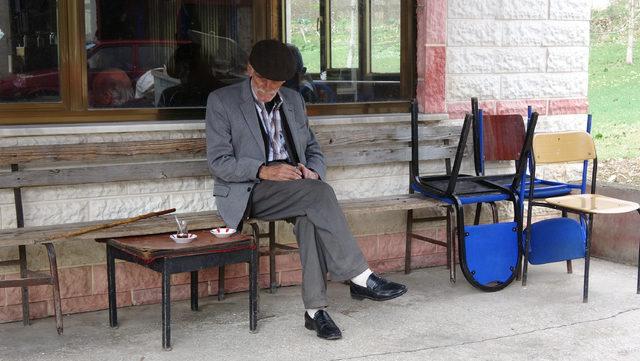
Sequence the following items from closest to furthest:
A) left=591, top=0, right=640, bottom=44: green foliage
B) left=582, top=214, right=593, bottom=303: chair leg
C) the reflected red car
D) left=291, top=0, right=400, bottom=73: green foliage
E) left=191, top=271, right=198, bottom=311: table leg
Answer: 1. the reflected red car
2. left=191, top=271, right=198, bottom=311: table leg
3. left=582, top=214, right=593, bottom=303: chair leg
4. left=291, top=0, right=400, bottom=73: green foliage
5. left=591, top=0, right=640, bottom=44: green foliage

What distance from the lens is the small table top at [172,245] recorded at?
14.0 feet

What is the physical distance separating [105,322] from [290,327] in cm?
97

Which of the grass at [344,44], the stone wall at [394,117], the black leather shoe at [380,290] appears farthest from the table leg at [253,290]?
the grass at [344,44]

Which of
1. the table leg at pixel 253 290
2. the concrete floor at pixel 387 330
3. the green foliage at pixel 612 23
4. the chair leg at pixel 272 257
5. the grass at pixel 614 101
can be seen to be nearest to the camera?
Answer: the concrete floor at pixel 387 330

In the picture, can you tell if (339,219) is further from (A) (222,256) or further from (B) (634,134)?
(B) (634,134)

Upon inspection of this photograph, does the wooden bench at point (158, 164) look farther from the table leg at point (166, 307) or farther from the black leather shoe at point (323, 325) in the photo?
the black leather shoe at point (323, 325)

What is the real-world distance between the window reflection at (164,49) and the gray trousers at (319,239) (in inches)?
40.0

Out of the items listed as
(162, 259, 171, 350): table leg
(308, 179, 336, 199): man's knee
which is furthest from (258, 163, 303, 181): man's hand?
(162, 259, 171, 350): table leg

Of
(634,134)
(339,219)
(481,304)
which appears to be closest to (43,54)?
(339,219)

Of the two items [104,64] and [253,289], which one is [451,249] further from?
[104,64]

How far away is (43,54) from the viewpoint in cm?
493

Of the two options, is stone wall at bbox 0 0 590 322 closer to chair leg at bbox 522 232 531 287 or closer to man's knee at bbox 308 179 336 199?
chair leg at bbox 522 232 531 287

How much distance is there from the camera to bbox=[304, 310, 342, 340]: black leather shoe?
4562 mm

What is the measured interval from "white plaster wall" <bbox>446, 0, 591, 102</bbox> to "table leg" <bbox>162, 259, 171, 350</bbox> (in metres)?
2.56
